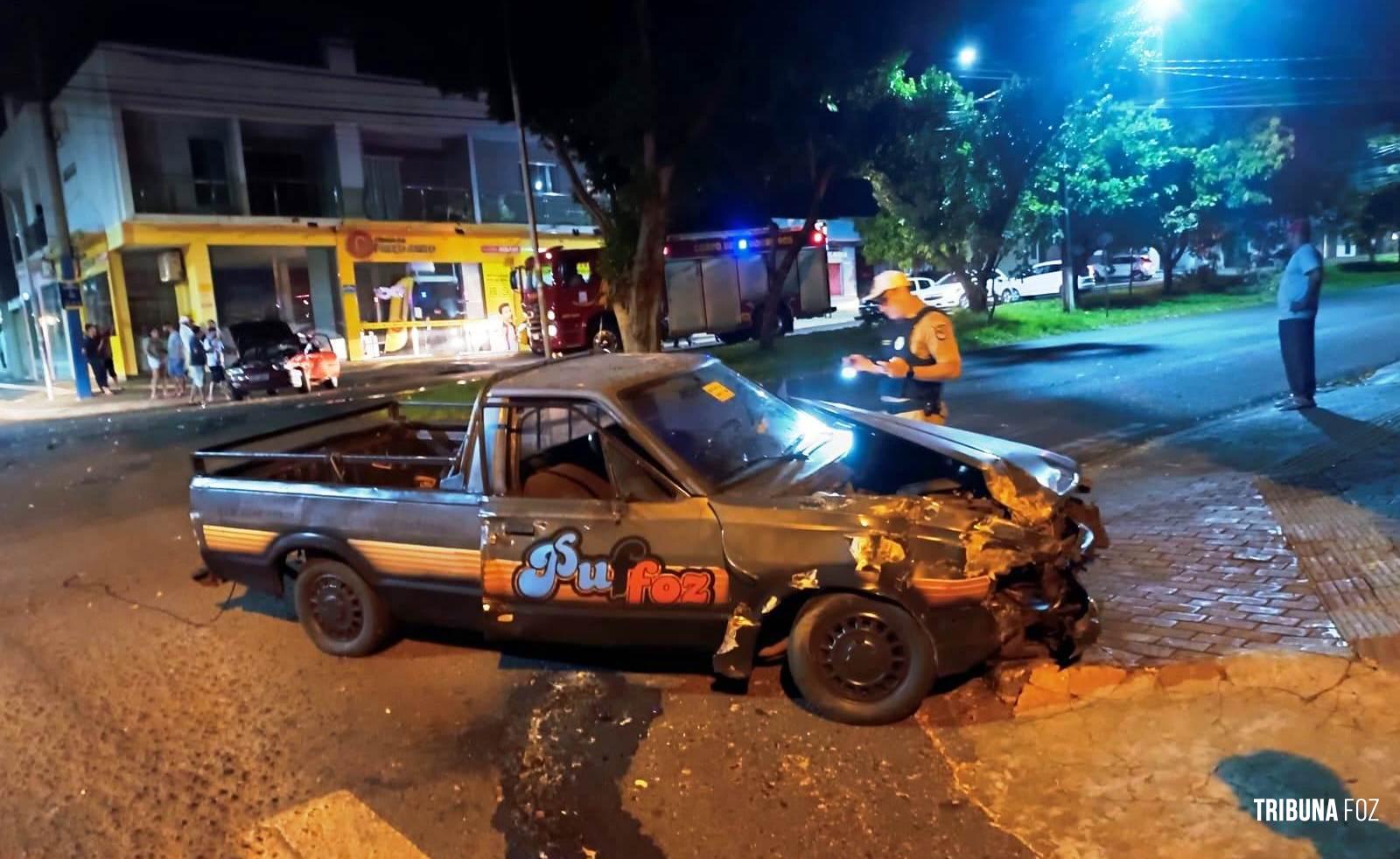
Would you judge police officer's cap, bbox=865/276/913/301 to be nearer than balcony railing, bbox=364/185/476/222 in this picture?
Yes

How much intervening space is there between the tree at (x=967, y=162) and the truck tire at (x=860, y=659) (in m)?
20.0

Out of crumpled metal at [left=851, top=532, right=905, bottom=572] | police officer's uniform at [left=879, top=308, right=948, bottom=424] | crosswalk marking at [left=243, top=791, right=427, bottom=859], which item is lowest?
crosswalk marking at [left=243, top=791, right=427, bottom=859]

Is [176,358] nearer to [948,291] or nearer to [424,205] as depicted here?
[424,205]

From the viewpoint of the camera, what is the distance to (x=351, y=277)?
31.1 meters

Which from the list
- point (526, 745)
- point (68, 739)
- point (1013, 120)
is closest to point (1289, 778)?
point (526, 745)

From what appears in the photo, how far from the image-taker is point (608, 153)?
15945 millimetres

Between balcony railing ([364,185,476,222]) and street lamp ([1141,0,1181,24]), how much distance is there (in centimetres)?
2136

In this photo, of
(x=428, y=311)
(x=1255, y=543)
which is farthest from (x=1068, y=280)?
(x=1255, y=543)

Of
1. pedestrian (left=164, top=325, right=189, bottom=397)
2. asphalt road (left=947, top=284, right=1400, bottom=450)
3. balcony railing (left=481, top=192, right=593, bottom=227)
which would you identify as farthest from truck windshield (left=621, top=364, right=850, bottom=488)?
balcony railing (left=481, top=192, right=593, bottom=227)

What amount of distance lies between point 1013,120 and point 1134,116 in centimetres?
672

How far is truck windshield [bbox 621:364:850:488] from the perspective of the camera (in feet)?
15.0

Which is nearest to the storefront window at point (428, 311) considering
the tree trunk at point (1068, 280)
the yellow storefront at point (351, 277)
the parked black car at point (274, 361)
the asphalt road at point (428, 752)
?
the yellow storefront at point (351, 277)

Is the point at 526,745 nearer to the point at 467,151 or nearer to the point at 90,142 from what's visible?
the point at 90,142

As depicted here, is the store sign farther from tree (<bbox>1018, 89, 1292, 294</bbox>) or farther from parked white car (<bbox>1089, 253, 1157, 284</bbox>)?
parked white car (<bbox>1089, 253, 1157, 284</bbox>)
